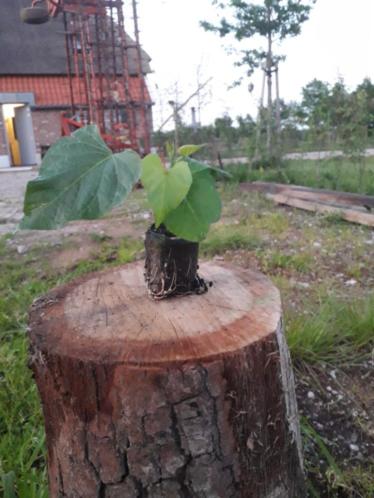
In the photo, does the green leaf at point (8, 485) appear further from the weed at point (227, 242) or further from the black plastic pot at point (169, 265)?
the weed at point (227, 242)

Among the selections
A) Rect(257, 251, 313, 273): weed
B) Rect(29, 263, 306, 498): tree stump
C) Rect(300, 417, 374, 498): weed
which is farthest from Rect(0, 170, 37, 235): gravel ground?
Rect(300, 417, 374, 498): weed

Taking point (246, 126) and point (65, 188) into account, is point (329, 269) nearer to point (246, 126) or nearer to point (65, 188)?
point (65, 188)

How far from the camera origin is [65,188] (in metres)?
0.85

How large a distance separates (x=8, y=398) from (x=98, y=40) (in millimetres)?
8535

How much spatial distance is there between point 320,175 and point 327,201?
4.50 feet

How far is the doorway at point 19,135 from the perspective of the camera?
575 inches

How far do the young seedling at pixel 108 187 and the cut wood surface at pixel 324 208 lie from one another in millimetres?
2975

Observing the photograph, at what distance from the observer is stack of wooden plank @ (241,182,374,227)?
3.77 metres

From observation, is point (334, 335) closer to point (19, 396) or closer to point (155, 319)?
point (155, 319)

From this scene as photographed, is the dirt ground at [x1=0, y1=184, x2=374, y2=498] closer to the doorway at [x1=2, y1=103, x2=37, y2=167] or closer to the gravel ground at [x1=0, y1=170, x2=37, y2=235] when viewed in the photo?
the gravel ground at [x1=0, y1=170, x2=37, y2=235]

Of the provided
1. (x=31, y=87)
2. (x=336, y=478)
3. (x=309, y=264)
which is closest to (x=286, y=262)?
(x=309, y=264)

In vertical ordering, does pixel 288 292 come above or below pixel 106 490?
below

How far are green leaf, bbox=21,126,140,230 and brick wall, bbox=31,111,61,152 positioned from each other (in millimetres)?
14304

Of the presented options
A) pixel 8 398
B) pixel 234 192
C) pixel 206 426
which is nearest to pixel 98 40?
pixel 234 192
